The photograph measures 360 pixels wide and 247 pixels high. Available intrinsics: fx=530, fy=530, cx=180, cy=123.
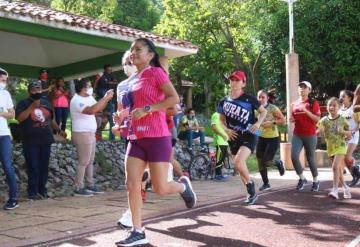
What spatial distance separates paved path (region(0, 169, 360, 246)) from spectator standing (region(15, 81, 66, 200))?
49cm

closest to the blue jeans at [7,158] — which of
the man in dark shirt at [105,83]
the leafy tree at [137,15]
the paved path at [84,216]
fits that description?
the paved path at [84,216]

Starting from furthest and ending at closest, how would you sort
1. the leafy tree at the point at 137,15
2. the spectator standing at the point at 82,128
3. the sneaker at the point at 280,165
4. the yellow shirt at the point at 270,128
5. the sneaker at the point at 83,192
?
the leafy tree at the point at 137,15 → the sneaker at the point at 280,165 → the yellow shirt at the point at 270,128 → the sneaker at the point at 83,192 → the spectator standing at the point at 82,128

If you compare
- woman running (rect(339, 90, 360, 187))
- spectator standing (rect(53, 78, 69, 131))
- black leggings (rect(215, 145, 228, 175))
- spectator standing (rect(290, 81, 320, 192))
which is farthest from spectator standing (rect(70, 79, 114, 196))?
spectator standing (rect(53, 78, 69, 131))

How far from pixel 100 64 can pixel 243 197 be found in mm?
8312

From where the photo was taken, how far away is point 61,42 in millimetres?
15258

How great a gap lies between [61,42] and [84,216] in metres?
9.21

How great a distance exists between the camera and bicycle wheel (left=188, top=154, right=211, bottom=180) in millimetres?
12844

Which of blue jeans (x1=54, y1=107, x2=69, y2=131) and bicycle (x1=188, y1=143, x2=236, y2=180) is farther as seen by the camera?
blue jeans (x1=54, y1=107, x2=69, y2=131)

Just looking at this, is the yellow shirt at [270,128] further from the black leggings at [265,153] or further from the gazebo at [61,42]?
the gazebo at [61,42]

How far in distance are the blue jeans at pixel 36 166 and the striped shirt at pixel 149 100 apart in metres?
3.90

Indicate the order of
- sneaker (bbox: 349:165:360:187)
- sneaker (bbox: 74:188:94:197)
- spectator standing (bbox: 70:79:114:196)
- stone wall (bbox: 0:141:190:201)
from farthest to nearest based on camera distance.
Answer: stone wall (bbox: 0:141:190:201) < sneaker (bbox: 349:165:360:187) < sneaker (bbox: 74:188:94:197) < spectator standing (bbox: 70:79:114:196)

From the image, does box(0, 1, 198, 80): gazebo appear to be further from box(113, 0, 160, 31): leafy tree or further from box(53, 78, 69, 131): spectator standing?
box(113, 0, 160, 31): leafy tree

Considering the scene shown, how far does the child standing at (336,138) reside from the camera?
8.41m

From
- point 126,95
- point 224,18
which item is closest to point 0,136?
point 126,95
